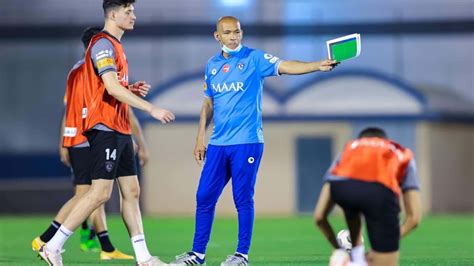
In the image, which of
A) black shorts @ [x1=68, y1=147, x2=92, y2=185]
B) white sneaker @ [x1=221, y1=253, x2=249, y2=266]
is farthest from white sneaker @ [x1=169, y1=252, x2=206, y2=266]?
black shorts @ [x1=68, y1=147, x2=92, y2=185]

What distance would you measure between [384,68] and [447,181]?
4.32 meters

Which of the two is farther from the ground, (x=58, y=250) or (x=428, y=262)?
(x=58, y=250)

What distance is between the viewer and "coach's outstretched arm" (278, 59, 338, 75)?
31.4 feet

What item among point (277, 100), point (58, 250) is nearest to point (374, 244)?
point (58, 250)

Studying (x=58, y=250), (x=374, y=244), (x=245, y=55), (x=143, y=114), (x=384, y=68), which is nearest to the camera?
(x=374, y=244)

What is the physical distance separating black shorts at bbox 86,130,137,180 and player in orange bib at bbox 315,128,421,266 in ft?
7.15

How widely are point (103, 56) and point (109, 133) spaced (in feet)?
2.12

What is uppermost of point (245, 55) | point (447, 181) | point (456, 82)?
point (245, 55)

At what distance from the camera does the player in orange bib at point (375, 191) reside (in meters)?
8.24

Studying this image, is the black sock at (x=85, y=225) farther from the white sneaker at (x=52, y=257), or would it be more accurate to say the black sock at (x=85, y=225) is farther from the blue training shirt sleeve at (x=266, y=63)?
the blue training shirt sleeve at (x=266, y=63)

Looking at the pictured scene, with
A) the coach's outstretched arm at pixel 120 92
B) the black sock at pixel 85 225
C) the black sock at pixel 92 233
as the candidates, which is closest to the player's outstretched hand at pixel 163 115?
the coach's outstretched arm at pixel 120 92

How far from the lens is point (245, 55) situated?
1073 centimetres

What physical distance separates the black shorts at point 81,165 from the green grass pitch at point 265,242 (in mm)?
825

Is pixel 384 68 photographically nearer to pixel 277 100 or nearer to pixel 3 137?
pixel 277 100
